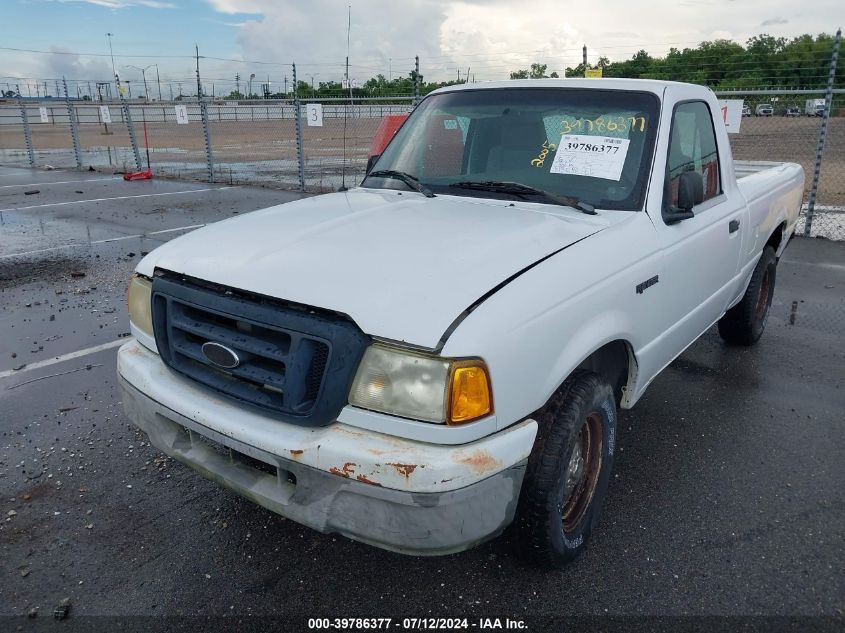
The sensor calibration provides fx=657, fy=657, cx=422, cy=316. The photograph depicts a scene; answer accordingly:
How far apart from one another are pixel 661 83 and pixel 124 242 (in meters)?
7.23

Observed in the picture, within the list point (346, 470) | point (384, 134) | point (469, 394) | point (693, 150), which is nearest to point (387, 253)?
point (469, 394)

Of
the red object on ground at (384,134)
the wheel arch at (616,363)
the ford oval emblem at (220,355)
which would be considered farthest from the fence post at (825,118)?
the ford oval emblem at (220,355)

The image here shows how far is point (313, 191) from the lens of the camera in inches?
519

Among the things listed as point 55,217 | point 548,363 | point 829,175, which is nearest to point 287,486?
point 548,363

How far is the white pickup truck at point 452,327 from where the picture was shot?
2.04 m

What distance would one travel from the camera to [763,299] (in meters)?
5.20

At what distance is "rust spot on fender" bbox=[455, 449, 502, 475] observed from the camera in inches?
78.6

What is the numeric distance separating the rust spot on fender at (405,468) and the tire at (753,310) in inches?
145

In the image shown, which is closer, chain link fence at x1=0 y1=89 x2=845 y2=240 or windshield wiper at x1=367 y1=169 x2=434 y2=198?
windshield wiper at x1=367 y1=169 x2=434 y2=198

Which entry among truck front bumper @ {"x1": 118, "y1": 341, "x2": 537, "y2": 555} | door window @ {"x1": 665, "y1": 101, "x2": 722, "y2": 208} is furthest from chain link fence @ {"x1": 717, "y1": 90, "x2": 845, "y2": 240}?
truck front bumper @ {"x1": 118, "y1": 341, "x2": 537, "y2": 555}

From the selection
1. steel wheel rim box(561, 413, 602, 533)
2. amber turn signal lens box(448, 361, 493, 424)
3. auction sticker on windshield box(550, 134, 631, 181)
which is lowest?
steel wheel rim box(561, 413, 602, 533)

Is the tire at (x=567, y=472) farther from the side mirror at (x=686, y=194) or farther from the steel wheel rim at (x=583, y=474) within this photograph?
the side mirror at (x=686, y=194)

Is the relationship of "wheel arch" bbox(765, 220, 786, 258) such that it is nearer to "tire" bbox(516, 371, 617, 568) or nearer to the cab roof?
the cab roof

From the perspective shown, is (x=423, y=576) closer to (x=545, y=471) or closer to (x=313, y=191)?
(x=545, y=471)
